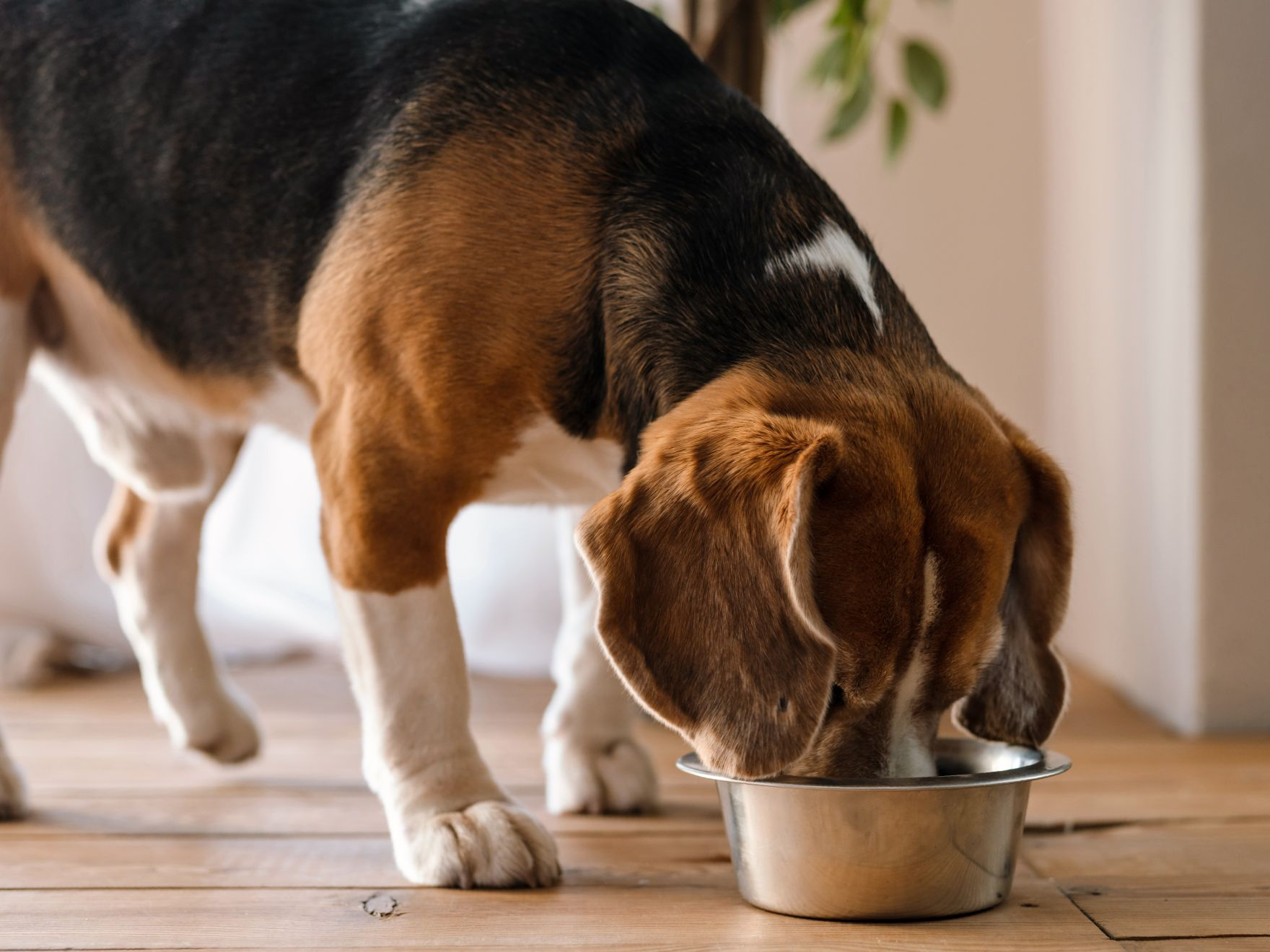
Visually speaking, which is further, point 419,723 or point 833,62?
point 833,62

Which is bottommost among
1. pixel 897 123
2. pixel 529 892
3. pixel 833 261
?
pixel 529 892

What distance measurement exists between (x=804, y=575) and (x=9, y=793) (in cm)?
130

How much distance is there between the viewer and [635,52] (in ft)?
6.05

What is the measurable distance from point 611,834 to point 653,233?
2.72 feet

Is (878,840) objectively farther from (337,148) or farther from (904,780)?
(337,148)

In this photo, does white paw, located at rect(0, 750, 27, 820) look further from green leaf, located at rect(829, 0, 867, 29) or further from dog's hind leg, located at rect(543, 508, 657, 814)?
green leaf, located at rect(829, 0, 867, 29)

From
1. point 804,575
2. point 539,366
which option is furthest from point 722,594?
point 539,366

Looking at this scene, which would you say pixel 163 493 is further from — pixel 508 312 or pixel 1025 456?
pixel 1025 456

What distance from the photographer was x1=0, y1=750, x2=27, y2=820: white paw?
2051 mm

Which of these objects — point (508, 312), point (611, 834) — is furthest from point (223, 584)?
point (508, 312)

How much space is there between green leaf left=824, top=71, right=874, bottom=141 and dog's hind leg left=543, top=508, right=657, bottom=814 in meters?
1.02

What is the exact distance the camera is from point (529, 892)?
169cm

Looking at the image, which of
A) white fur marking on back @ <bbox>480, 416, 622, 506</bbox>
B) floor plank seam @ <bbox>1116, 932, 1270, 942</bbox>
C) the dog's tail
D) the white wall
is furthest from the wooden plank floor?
the dog's tail

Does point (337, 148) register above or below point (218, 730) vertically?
above
